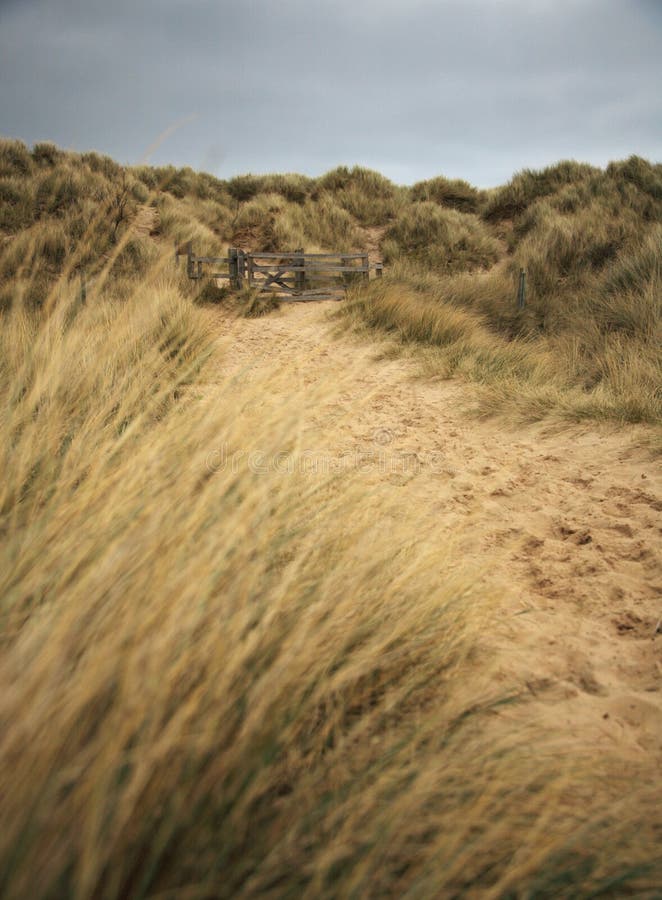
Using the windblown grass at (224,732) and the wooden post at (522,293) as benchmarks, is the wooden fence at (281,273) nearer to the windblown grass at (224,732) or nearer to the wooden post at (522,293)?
the wooden post at (522,293)

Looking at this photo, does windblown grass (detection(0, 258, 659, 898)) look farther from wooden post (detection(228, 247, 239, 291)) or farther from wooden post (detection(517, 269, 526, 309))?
wooden post (detection(228, 247, 239, 291))

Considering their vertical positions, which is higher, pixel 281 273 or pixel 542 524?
pixel 281 273

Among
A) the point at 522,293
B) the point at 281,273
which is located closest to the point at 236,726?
the point at 522,293

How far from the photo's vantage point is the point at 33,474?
1.65 m

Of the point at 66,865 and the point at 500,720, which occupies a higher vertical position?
Result: the point at 66,865

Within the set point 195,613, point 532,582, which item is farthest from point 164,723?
point 532,582

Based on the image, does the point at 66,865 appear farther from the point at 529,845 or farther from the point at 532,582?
the point at 532,582

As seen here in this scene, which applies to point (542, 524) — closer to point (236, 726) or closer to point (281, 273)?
point (236, 726)

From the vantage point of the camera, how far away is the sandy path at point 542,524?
5.59 ft

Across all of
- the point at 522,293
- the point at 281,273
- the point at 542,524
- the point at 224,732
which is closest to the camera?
the point at 224,732

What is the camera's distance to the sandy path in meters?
1.71

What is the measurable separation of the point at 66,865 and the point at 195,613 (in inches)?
14.2

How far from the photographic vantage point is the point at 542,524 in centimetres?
296

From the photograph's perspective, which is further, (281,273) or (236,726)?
(281,273)
